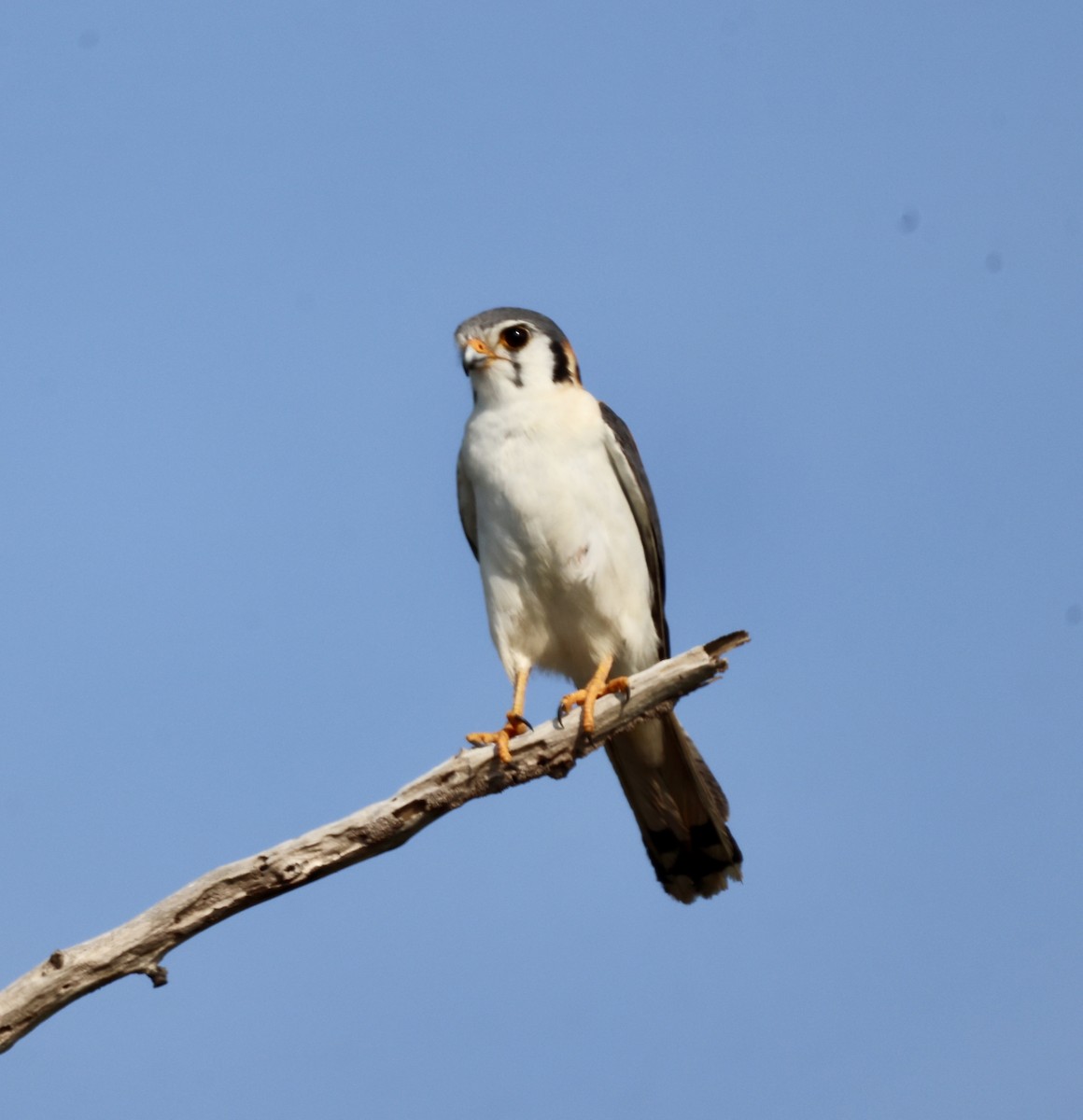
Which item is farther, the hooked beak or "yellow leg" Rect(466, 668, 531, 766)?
the hooked beak

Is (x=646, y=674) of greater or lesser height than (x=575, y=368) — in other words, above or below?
below

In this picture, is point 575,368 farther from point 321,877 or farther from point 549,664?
point 321,877

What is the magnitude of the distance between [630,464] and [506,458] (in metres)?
0.48

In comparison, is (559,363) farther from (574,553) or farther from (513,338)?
(574,553)

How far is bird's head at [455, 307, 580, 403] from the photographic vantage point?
5441 mm

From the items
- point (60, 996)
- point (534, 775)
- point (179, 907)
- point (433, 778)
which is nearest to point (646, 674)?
point (534, 775)

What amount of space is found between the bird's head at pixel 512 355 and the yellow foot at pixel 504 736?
1.22m

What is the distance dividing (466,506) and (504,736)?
1265mm

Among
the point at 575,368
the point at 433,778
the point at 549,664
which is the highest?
the point at 575,368

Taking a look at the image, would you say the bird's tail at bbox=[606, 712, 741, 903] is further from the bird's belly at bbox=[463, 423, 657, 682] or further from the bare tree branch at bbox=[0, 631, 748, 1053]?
the bare tree branch at bbox=[0, 631, 748, 1053]

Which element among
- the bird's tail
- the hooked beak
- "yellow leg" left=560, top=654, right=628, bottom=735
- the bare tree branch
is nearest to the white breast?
the hooked beak

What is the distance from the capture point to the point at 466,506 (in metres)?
5.61

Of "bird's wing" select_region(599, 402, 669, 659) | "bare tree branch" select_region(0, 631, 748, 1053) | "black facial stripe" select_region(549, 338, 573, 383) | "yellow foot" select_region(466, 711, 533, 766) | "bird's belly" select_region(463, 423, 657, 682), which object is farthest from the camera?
"black facial stripe" select_region(549, 338, 573, 383)

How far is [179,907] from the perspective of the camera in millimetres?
4012
